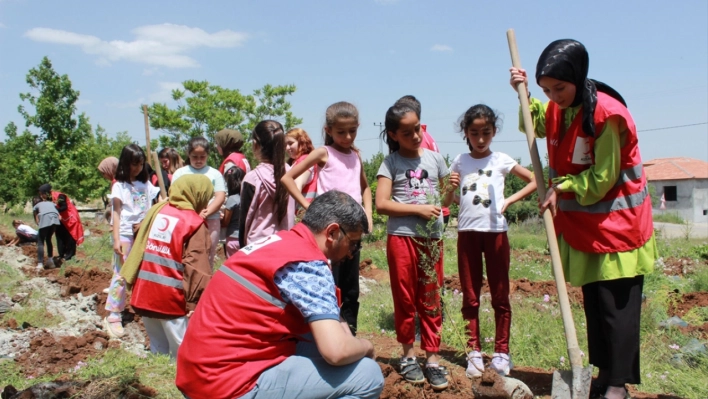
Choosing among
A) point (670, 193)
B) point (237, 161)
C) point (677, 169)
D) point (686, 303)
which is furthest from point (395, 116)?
point (677, 169)

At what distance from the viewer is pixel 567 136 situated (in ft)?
10.4

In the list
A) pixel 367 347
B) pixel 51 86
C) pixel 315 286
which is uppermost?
pixel 51 86

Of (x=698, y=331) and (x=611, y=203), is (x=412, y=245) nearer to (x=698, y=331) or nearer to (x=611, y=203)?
(x=611, y=203)

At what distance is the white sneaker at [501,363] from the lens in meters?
3.73

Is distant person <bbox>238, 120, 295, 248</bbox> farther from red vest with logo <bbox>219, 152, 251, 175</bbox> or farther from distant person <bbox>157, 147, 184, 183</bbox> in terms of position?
distant person <bbox>157, 147, 184, 183</bbox>

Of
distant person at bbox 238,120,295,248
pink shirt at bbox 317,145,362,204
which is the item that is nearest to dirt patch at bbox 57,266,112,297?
distant person at bbox 238,120,295,248

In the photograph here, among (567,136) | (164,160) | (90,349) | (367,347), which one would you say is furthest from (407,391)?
(164,160)

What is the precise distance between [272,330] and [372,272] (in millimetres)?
6554

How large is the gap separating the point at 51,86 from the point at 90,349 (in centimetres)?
2254

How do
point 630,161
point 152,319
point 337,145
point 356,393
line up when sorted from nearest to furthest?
1. point 356,393
2. point 630,161
3. point 337,145
4. point 152,319

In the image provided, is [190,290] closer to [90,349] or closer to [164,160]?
[90,349]

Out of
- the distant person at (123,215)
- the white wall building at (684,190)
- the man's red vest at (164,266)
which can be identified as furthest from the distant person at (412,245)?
the white wall building at (684,190)

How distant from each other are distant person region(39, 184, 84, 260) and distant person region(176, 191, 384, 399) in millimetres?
9676

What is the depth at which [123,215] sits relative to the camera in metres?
5.52
